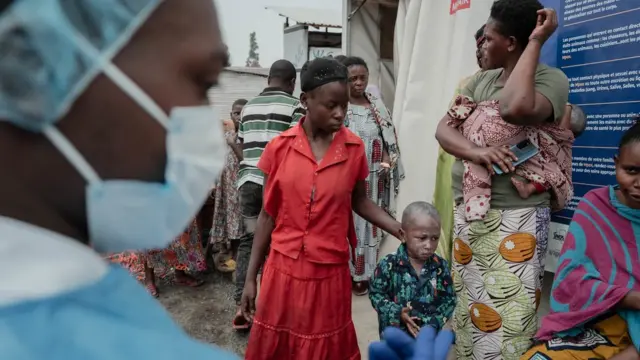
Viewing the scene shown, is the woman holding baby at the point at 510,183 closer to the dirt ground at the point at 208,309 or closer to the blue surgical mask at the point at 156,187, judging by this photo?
the blue surgical mask at the point at 156,187

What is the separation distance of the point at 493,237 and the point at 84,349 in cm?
196

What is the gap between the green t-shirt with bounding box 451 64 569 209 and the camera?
2084 millimetres

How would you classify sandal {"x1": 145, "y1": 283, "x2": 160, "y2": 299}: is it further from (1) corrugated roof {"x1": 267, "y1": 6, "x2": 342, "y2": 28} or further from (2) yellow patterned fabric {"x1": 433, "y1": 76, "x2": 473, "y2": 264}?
(1) corrugated roof {"x1": 267, "y1": 6, "x2": 342, "y2": 28}

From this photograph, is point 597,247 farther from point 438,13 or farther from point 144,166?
point 438,13

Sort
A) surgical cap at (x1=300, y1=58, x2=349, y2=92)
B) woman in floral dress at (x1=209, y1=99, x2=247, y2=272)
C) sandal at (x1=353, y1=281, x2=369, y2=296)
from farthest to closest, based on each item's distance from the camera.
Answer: woman in floral dress at (x1=209, y1=99, x2=247, y2=272) → sandal at (x1=353, y1=281, x2=369, y2=296) → surgical cap at (x1=300, y1=58, x2=349, y2=92)

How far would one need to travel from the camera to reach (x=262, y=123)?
146 inches

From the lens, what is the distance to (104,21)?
59cm

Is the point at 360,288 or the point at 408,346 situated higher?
the point at 408,346

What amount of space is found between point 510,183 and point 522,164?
10 cm

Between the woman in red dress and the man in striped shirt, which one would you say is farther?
the man in striped shirt

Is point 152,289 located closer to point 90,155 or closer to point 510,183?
point 510,183

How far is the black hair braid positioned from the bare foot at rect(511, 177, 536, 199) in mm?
610

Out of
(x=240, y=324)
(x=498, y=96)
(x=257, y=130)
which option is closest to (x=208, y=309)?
(x=240, y=324)

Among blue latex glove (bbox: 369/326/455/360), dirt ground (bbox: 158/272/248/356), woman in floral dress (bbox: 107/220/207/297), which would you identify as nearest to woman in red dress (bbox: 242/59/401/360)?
blue latex glove (bbox: 369/326/455/360)
